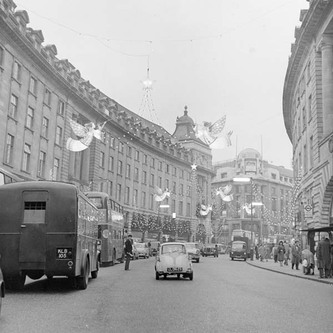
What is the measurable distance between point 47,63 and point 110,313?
37.4m

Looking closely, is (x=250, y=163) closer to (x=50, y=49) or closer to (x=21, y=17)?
(x=50, y=49)

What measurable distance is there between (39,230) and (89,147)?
46.4 meters

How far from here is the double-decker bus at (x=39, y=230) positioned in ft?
45.1

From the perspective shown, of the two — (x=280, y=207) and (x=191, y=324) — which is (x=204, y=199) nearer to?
(x=280, y=207)

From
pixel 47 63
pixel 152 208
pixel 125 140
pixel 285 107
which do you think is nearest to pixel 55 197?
pixel 47 63

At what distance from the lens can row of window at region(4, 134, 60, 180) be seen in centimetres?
3800

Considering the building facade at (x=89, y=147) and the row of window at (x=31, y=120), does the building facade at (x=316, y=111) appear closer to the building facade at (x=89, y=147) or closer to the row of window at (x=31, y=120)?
the building facade at (x=89, y=147)

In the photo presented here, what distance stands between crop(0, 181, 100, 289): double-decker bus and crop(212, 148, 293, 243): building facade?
10381cm

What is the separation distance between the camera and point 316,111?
32750 mm

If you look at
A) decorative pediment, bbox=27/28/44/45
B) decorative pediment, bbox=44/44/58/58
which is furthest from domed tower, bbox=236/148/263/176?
decorative pediment, bbox=27/28/44/45

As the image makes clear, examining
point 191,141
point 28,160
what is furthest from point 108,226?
point 191,141

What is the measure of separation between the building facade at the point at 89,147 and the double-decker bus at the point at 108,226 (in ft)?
25.5

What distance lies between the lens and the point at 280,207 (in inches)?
5103

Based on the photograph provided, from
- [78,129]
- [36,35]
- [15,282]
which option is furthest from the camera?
[36,35]
